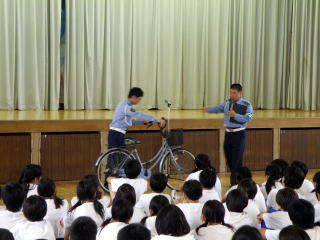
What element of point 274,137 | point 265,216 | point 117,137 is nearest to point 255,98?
point 274,137

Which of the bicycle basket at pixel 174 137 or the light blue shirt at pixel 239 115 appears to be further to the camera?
the light blue shirt at pixel 239 115

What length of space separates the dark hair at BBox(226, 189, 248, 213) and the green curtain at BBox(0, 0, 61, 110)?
257 inches

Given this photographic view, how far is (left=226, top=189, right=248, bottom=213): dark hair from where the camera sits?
378 centimetres

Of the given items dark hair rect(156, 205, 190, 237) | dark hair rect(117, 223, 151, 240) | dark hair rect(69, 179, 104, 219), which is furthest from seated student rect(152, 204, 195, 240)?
dark hair rect(69, 179, 104, 219)

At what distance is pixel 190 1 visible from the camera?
1097 centimetres

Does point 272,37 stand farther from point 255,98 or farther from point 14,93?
point 14,93

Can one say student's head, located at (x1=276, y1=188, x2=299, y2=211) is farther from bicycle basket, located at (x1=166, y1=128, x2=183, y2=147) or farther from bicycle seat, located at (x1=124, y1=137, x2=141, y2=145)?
bicycle seat, located at (x1=124, y1=137, x2=141, y2=145)

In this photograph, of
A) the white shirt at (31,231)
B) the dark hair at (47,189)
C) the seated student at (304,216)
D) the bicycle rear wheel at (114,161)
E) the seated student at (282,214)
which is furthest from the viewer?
the bicycle rear wheel at (114,161)

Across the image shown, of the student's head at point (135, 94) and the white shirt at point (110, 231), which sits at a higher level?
the student's head at point (135, 94)

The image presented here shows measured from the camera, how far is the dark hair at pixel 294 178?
15.3 ft

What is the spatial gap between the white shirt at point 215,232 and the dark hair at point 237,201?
368 millimetres

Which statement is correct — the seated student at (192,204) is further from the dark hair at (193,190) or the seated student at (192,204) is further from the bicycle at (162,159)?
the bicycle at (162,159)

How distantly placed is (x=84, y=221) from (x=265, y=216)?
157 cm

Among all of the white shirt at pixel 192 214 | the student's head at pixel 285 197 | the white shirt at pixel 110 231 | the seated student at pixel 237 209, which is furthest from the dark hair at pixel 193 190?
the white shirt at pixel 110 231
